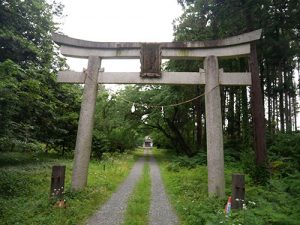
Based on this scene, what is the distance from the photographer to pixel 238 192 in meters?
7.24

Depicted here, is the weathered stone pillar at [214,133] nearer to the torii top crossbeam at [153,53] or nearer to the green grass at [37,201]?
the torii top crossbeam at [153,53]

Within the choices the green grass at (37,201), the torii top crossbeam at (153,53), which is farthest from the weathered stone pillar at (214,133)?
the green grass at (37,201)

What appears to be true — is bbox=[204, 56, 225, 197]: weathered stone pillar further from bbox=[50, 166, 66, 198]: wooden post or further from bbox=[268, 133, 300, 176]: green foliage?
bbox=[50, 166, 66, 198]: wooden post

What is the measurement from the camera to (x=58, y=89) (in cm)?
1578

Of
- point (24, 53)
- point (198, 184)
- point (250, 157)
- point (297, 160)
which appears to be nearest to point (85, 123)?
point (24, 53)

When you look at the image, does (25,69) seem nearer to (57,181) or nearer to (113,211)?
(57,181)

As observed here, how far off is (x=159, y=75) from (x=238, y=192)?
478 centimetres

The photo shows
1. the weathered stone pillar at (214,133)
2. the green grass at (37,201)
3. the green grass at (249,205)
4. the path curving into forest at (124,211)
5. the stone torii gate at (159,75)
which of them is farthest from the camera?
the stone torii gate at (159,75)

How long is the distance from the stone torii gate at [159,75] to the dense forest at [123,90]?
121 centimetres

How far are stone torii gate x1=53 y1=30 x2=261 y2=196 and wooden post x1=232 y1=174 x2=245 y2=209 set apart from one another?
1.91m

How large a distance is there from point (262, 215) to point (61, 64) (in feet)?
41.7

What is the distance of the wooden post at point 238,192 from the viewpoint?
23.5 feet

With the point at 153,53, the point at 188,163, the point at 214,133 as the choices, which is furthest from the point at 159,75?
the point at 188,163

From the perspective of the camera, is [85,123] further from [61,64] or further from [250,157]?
[250,157]
